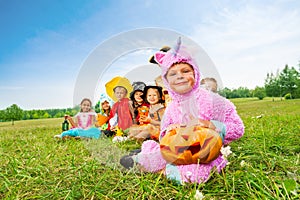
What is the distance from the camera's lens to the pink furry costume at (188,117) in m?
1.70

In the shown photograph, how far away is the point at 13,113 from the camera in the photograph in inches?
578

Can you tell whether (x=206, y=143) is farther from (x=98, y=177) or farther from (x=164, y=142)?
(x=98, y=177)

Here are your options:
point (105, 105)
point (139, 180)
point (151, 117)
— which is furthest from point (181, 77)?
point (105, 105)

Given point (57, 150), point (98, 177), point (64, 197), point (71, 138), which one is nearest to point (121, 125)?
point (71, 138)

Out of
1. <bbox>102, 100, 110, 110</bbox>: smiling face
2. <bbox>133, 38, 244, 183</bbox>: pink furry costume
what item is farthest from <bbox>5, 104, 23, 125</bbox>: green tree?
<bbox>133, 38, 244, 183</bbox>: pink furry costume

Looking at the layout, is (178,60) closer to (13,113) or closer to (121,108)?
(121,108)

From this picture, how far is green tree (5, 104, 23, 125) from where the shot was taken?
47.7 ft

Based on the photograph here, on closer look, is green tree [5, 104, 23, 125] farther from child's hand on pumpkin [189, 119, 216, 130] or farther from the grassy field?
child's hand on pumpkin [189, 119, 216, 130]

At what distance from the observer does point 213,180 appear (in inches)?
67.4

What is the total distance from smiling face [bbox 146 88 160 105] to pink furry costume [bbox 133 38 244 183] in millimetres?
1734

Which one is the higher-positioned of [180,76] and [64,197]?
[180,76]

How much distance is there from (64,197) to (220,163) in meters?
1.08

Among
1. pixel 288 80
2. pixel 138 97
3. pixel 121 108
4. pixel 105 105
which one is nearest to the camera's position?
pixel 138 97

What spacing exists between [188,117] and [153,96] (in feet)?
6.39
